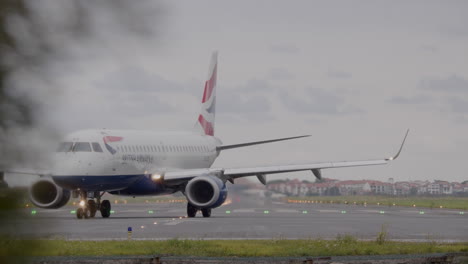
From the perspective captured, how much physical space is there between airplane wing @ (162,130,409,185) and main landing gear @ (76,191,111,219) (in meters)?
3.46

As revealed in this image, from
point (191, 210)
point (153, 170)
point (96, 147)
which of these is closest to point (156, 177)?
point (153, 170)

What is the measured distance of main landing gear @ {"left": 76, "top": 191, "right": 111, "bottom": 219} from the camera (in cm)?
3471

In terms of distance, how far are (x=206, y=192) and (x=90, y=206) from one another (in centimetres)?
489

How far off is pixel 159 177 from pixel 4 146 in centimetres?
3638

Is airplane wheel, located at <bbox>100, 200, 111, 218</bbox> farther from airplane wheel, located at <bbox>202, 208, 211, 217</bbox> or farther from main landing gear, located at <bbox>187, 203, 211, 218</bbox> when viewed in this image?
airplane wheel, located at <bbox>202, 208, 211, 217</bbox>

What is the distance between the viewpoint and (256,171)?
39375 millimetres

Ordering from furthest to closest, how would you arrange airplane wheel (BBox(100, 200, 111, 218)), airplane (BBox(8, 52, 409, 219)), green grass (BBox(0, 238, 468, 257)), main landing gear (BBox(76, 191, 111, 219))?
1. airplane wheel (BBox(100, 200, 111, 218))
2. main landing gear (BBox(76, 191, 111, 219))
3. airplane (BBox(8, 52, 409, 219))
4. green grass (BBox(0, 238, 468, 257))

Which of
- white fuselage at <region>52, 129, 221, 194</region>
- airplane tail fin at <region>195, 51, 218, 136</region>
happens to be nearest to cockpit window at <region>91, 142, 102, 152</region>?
white fuselage at <region>52, 129, 221, 194</region>

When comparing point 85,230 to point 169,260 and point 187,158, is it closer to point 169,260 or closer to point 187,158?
point 169,260

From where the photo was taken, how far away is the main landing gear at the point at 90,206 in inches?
1366

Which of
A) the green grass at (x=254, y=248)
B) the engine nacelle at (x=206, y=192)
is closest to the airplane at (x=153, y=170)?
the engine nacelle at (x=206, y=192)

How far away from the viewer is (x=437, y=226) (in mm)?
30844

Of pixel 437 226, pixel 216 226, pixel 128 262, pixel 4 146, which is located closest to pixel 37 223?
pixel 4 146

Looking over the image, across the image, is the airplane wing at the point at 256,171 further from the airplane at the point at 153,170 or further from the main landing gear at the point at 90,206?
the main landing gear at the point at 90,206
